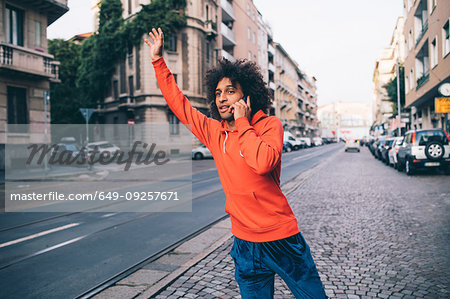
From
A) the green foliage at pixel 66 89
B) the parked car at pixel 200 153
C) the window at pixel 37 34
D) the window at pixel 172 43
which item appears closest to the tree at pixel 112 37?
the window at pixel 172 43

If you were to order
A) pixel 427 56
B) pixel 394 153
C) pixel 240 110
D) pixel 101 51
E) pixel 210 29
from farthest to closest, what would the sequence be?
pixel 210 29, pixel 101 51, pixel 427 56, pixel 394 153, pixel 240 110

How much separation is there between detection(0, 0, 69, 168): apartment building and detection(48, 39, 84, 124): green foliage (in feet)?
51.7

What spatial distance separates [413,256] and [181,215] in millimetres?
4279

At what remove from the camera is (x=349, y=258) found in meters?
4.46

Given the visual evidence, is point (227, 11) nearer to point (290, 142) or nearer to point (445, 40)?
point (290, 142)

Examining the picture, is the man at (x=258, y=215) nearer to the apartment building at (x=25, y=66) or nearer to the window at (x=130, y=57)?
the apartment building at (x=25, y=66)

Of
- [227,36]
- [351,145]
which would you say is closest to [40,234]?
[351,145]

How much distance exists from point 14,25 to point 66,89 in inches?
733

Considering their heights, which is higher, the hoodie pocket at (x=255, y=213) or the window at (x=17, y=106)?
the window at (x=17, y=106)

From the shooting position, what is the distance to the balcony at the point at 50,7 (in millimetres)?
20114

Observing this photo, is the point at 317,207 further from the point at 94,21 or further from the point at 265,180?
the point at 94,21

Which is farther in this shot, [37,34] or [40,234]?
[37,34]

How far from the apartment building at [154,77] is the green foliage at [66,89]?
2582 millimetres

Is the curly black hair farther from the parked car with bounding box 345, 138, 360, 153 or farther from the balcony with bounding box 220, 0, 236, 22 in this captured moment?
the balcony with bounding box 220, 0, 236, 22
